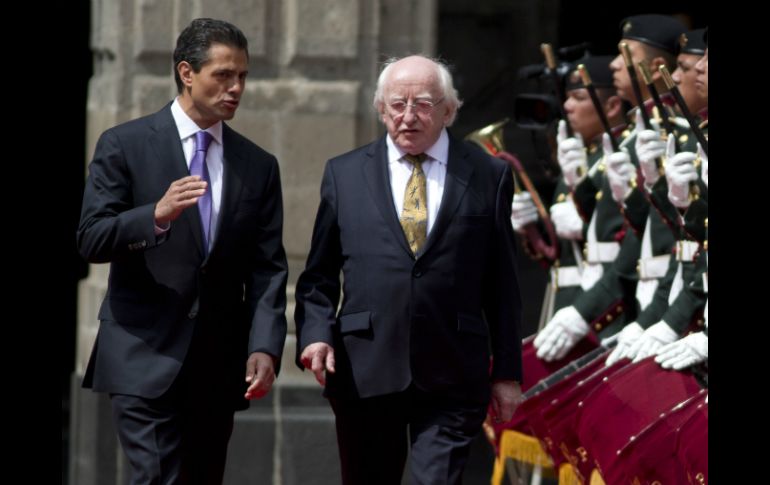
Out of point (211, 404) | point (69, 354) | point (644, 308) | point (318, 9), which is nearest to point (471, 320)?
point (211, 404)

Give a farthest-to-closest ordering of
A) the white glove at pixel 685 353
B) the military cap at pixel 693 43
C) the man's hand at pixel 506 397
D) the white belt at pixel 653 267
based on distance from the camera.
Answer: the white belt at pixel 653 267, the military cap at pixel 693 43, the white glove at pixel 685 353, the man's hand at pixel 506 397

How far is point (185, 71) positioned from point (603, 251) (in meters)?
2.43

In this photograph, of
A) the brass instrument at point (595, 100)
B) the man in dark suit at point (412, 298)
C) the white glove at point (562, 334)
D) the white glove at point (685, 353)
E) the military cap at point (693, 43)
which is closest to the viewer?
the man in dark suit at point (412, 298)

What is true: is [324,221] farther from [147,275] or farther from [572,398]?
[572,398]

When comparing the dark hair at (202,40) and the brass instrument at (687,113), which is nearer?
the dark hair at (202,40)

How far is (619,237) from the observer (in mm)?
7641

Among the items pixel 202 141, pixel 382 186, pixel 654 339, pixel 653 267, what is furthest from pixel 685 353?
pixel 202 141

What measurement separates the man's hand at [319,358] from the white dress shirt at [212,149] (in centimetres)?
44

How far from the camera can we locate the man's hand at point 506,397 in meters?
5.92

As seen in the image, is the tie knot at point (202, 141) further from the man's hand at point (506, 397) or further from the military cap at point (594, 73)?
the military cap at point (594, 73)

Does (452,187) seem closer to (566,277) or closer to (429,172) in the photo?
(429,172)

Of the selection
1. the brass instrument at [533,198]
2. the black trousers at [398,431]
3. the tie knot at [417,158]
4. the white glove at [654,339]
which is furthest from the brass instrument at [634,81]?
the black trousers at [398,431]

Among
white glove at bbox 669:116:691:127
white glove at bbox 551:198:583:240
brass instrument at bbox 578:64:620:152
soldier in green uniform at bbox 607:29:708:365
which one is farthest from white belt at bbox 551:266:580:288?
white glove at bbox 669:116:691:127

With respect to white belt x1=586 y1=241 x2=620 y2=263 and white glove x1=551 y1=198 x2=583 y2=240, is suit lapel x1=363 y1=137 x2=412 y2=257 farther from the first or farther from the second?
white glove x1=551 y1=198 x2=583 y2=240
